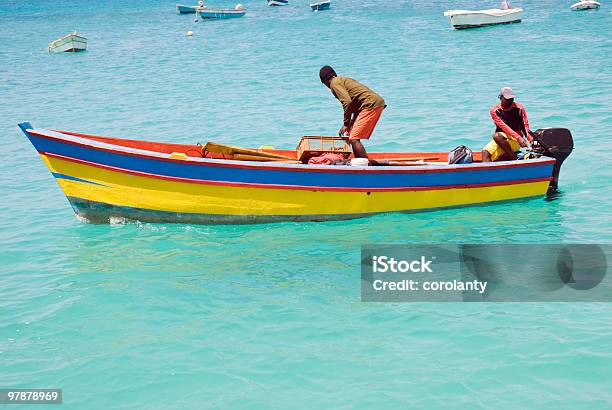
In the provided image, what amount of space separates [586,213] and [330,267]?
14.8 ft

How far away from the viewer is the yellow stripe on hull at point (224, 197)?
11.0 metres

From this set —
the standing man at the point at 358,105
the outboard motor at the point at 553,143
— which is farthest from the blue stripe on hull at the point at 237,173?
the outboard motor at the point at 553,143

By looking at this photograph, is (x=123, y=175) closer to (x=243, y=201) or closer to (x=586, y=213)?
(x=243, y=201)

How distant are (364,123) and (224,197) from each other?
2374 millimetres

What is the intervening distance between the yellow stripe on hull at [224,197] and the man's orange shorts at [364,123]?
3.01 ft

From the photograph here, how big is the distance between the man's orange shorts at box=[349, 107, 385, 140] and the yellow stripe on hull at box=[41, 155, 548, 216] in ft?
3.01

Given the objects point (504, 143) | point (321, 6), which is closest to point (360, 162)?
point (504, 143)

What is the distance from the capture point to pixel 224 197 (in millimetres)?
11148

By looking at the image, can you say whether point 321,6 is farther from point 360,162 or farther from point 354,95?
point 360,162

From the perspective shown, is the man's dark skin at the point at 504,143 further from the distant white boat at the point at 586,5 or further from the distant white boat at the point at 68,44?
the distant white boat at the point at 586,5

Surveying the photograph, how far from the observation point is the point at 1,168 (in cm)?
1698

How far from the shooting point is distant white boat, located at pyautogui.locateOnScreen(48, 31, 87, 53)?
44906 mm

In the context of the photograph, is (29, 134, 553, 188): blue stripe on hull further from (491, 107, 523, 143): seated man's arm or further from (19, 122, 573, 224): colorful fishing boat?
(491, 107, 523, 143): seated man's arm

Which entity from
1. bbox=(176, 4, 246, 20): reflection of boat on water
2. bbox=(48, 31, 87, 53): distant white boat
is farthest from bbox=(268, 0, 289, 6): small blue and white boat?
bbox=(48, 31, 87, 53): distant white boat
